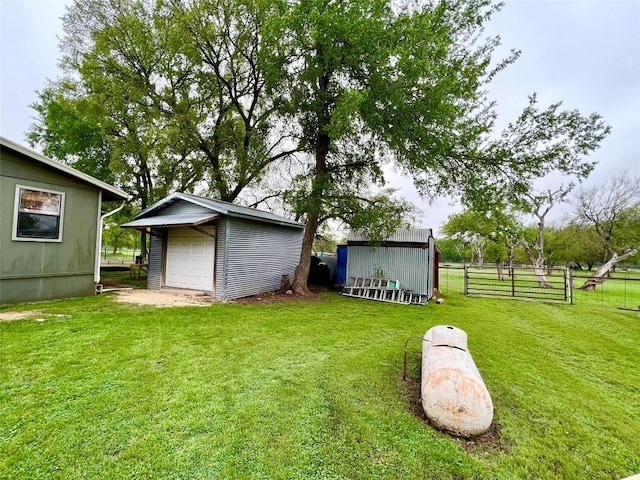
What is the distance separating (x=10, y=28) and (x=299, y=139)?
35.5 ft

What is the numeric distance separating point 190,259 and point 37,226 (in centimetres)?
374

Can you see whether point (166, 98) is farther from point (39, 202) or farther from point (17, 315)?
point (17, 315)

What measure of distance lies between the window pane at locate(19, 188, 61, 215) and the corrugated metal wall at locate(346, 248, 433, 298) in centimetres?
891

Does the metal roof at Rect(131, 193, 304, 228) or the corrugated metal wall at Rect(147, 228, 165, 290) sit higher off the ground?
the metal roof at Rect(131, 193, 304, 228)

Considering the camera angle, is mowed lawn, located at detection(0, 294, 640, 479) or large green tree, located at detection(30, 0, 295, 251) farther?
large green tree, located at detection(30, 0, 295, 251)

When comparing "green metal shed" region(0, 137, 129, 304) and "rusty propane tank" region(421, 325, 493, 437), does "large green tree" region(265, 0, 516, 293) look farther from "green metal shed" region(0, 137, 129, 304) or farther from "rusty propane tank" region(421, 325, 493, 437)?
"rusty propane tank" region(421, 325, 493, 437)

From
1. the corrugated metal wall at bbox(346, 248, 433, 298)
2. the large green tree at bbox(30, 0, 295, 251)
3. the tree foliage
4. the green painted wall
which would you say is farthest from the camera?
the tree foliage

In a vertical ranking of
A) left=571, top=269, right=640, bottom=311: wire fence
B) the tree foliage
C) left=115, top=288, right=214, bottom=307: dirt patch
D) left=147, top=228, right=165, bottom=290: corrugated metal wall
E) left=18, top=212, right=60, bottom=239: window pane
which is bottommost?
left=571, top=269, right=640, bottom=311: wire fence

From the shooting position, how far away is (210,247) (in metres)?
9.05

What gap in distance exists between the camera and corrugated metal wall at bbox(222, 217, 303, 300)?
852 centimetres

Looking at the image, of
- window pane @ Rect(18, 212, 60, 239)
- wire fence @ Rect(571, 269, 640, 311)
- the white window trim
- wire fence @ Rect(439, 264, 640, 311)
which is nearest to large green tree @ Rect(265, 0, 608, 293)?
wire fence @ Rect(439, 264, 640, 311)

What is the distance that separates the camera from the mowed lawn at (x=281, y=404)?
7.01ft

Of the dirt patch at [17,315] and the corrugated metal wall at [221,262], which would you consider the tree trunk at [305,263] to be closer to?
the corrugated metal wall at [221,262]

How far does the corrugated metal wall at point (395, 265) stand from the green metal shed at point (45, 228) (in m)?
8.03
